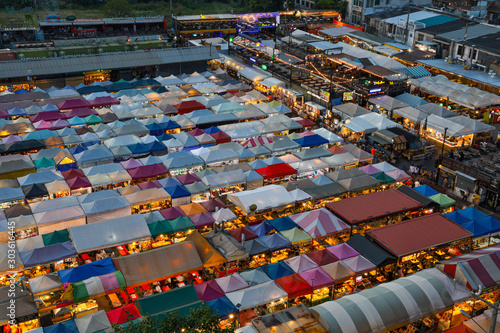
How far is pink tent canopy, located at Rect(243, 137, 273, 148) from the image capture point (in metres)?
31.0

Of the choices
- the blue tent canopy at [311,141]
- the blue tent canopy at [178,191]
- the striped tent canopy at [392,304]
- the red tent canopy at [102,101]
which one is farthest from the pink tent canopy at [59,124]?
the striped tent canopy at [392,304]

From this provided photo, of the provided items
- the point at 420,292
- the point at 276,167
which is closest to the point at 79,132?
the point at 276,167

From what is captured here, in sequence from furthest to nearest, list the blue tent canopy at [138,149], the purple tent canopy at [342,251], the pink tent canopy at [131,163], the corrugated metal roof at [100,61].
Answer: the corrugated metal roof at [100,61] → the blue tent canopy at [138,149] → the pink tent canopy at [131,163] → the purple tent canopy at [342,251]

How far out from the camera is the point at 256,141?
3136 centimetres

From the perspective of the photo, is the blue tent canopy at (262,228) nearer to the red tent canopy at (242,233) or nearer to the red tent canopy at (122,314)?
the red tent canopy at (242,233)

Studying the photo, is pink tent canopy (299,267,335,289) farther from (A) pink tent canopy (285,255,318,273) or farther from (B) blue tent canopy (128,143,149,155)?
(B) blue tent canopy (128,143,149,155)

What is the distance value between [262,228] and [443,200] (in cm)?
930

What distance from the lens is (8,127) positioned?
107 ft

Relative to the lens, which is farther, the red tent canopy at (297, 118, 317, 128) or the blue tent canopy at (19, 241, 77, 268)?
the red tent canopy at (297, 118, 317, 128)

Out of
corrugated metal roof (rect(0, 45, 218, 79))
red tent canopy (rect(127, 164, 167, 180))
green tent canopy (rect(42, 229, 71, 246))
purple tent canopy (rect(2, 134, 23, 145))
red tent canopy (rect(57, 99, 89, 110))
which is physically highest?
corrugated metal roof (rect(0, 45, 218, 79))

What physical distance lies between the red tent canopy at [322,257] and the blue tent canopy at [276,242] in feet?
3.87

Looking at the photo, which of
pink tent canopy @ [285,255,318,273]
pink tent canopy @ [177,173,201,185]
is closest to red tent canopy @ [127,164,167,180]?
pink tent canopy @ [177,173,201,185]

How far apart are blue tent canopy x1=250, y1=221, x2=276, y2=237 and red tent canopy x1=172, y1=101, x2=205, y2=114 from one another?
15944 mm

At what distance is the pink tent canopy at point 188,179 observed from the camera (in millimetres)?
26556
